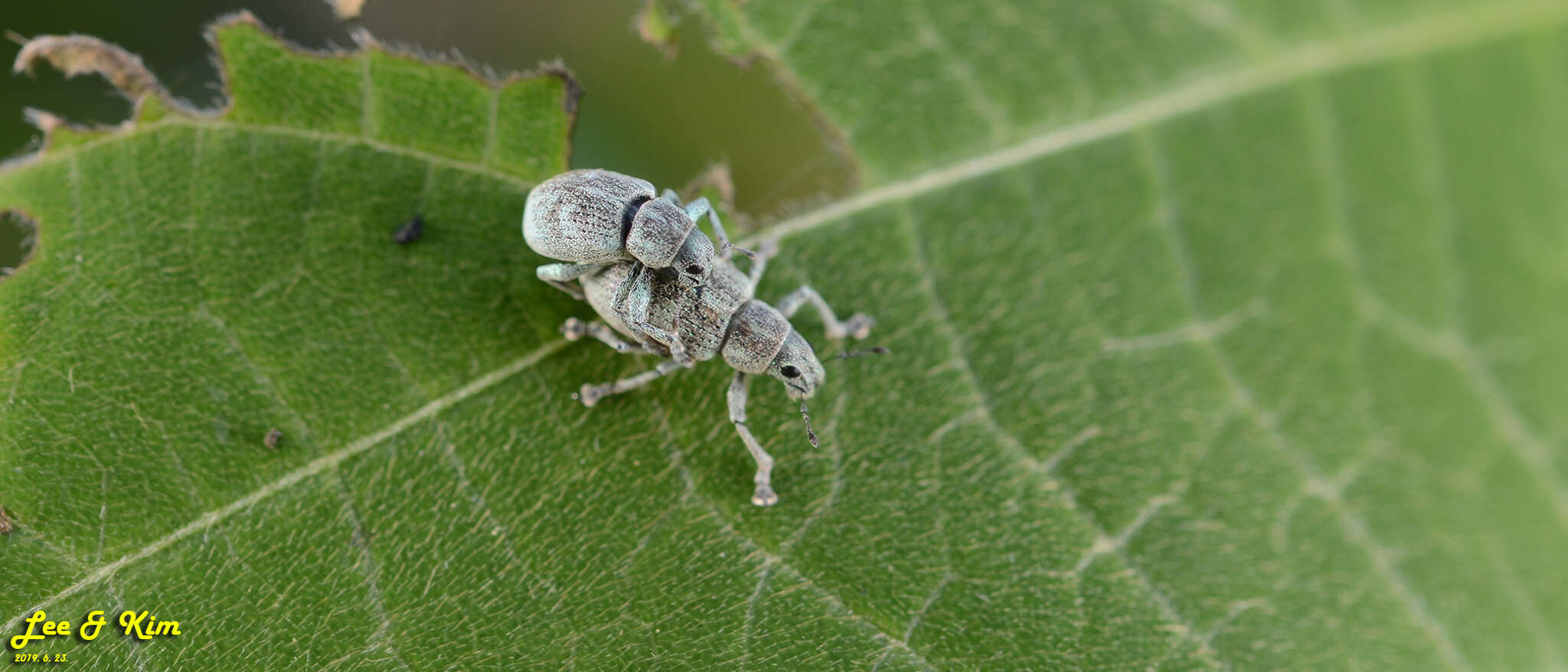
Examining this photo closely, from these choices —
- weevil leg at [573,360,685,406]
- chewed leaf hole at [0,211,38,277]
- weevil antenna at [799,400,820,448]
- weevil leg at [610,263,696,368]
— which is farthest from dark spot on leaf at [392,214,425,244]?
weevil antenna at [799,400,820,448]

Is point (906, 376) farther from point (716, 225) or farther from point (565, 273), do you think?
point (565, 273)

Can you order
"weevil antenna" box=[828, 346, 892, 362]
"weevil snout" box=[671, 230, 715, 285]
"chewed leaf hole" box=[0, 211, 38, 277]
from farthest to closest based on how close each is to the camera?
"weevil antenna" box=[828, 346, 892, 362], "weevil snout" box=[671, 230, 715, 285], "chewed leaf hole" box=[0, 211, 38, 277]

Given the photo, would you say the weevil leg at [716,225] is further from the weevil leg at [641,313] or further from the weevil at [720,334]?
the weevil leg at [641,313]

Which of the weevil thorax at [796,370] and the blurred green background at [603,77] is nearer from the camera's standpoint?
the weevil thorax at [796,370]

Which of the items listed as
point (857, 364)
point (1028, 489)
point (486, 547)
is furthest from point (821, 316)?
point (486, 547)

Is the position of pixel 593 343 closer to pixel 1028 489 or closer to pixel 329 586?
pixel 329 586

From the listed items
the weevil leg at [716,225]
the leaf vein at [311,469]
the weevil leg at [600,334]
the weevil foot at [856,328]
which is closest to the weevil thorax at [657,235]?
the weevil leg at [716,225]

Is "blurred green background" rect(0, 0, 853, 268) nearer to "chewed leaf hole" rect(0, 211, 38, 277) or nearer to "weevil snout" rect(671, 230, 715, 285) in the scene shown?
"weevil snout" rect(671, 230, 715, 285)
